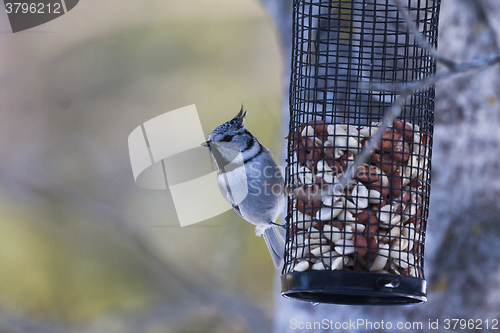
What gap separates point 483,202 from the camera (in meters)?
3.09

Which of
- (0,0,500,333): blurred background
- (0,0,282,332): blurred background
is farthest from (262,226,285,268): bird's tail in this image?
(0,0,282,332): blurred background

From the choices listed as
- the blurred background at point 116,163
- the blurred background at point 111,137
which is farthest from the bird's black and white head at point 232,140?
the blurred background at point 111,137

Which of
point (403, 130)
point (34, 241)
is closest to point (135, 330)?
point (34, 241)

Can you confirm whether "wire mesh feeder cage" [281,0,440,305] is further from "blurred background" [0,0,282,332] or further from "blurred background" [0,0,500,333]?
"blurred background" [0,0,282,332]

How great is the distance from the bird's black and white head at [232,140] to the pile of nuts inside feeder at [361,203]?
0.50m

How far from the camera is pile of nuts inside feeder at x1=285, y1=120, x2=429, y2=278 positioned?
2240 mm

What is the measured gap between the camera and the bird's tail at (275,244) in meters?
3.13

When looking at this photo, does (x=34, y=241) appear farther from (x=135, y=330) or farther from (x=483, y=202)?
(x=483, y=202)

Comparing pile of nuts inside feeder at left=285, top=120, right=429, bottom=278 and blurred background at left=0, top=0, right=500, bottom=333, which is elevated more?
pile of nuts inside feeder at left=285, top=120, right=429, bottom=278

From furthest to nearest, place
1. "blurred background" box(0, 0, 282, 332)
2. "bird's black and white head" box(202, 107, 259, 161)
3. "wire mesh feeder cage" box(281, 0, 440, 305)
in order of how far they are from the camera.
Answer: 1. "blurred background" box(0, 0, 282, 332)
2. "bird's black and white head" box(202, 107, 259, 161)
3. "wire mesh feeder cage" box(281, 0, 440, 305)

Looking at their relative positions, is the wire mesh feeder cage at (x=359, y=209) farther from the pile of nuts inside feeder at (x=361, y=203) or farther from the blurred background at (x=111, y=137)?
the blurred background at (x=111, y=137)

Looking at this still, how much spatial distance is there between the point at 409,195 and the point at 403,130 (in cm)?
27

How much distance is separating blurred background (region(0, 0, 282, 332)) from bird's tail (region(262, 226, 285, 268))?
2.03 meters

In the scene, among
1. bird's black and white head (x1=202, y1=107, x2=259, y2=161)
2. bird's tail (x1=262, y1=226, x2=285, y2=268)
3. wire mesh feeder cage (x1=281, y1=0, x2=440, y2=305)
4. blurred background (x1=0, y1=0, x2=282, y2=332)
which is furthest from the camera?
blurred background (x1=0, y1=0, x2=282, y2=332)
